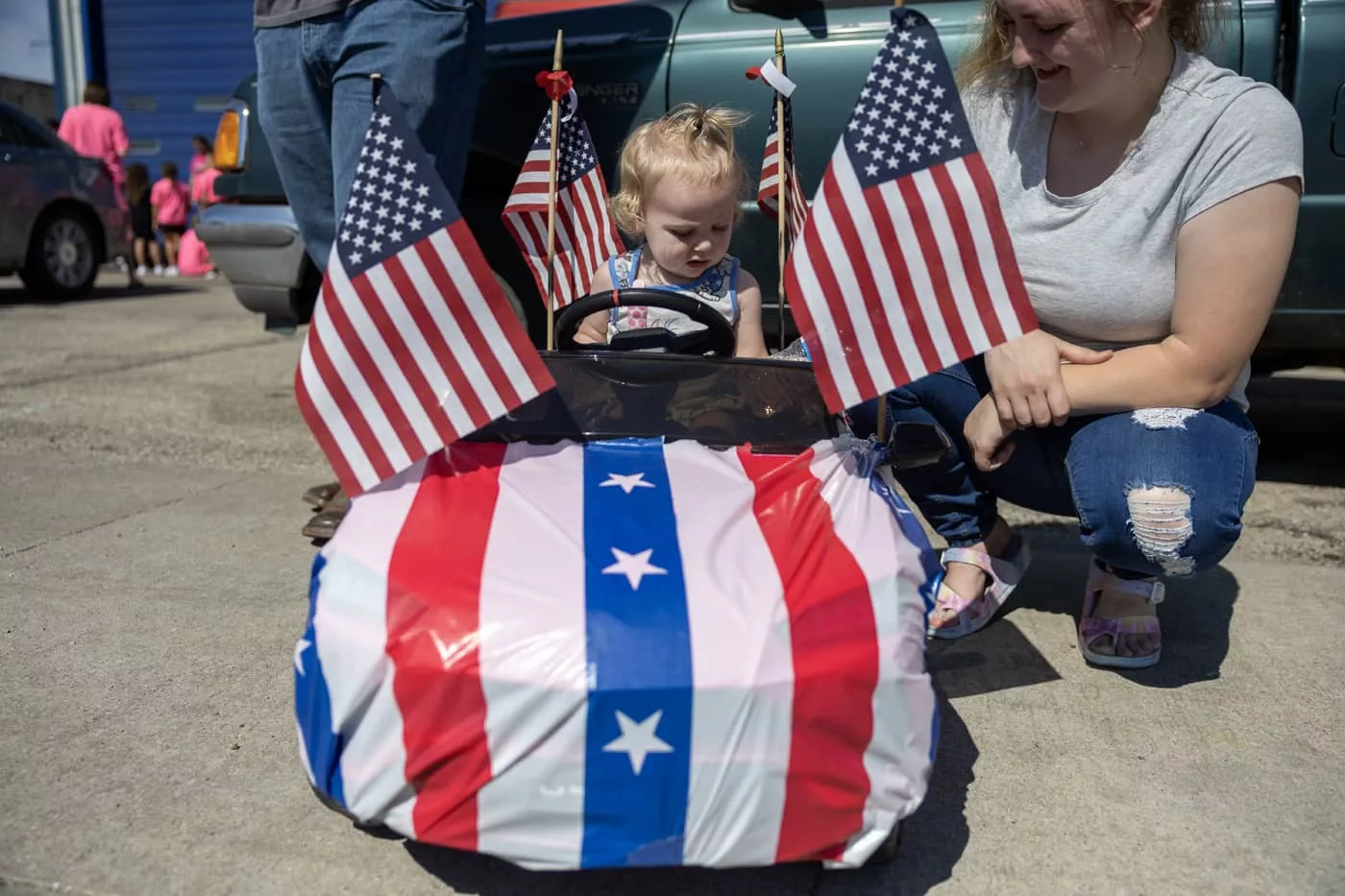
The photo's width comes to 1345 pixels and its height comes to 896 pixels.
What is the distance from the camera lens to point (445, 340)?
226cm

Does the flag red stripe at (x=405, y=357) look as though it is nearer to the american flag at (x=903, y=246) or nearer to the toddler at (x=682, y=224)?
the american flag at (x=903, y=246)

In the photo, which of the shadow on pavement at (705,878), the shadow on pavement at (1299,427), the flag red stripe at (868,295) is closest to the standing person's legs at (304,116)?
the shadow on pavement at (705,878)

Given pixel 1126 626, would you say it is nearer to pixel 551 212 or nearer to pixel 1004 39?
pixel 1004 39

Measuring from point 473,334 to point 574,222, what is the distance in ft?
4.66

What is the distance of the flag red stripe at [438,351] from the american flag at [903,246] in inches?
25.5

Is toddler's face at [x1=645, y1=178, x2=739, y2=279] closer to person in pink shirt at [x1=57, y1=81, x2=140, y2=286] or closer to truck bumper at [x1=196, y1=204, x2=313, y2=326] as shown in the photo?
truck bumper at [x1=196, y1=204, x2=313, y2=326]

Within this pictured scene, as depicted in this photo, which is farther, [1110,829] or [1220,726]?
[1220,726]

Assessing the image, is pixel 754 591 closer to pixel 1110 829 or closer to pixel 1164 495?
pixel 1110 829

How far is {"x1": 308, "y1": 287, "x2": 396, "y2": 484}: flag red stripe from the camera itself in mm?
2170

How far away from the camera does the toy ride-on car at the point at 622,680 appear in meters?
1.72

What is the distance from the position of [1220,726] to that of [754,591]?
143 centimetres

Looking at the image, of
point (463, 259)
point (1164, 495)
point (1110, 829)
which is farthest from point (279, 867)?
point (1164, 495)

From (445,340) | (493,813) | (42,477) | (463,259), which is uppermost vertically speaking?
(463,259)

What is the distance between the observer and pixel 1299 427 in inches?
213
